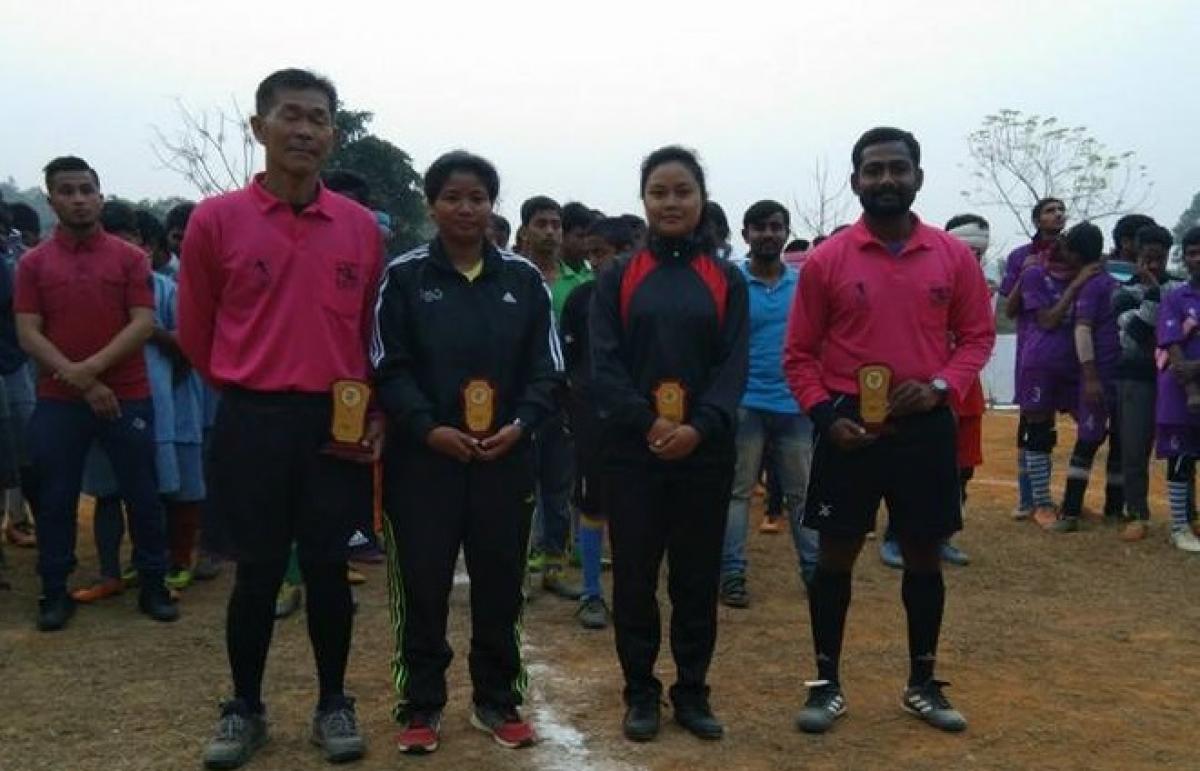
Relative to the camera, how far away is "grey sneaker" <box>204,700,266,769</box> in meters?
3.72

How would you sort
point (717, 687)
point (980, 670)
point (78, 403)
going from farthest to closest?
point (78, 403) < point (980, 670) < point (717, 687)

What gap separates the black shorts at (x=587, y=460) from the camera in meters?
5.65


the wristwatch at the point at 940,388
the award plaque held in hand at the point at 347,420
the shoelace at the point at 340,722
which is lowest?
the shoelace at the point at 340,722

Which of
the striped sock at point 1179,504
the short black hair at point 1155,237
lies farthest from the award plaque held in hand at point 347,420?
the short black hair at point 1155,237

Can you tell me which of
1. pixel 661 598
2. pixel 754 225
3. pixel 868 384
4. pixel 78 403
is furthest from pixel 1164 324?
pixel 78 403

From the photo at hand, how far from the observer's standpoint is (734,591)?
20.0 feet

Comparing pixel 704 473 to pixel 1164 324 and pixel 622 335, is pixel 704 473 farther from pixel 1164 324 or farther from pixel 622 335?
pixel 1164 324

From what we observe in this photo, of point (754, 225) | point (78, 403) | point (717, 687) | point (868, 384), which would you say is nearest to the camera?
point (868, 384)

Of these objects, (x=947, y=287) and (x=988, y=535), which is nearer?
(x=947, y=287)

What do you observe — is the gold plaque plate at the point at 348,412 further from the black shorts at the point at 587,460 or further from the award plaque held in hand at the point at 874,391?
the black shorts at the point at 587,460

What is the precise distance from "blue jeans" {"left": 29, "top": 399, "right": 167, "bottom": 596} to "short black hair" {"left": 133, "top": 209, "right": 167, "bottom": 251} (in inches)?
61.8

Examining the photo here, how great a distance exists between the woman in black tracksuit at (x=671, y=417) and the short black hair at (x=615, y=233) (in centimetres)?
218

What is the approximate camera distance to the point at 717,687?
4.68m

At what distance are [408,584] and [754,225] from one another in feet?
9.91
